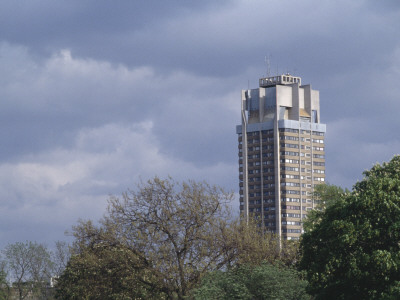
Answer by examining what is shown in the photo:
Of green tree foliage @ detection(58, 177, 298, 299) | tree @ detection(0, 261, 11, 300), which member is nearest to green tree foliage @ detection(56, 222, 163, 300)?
green tree foliage @ detection(58, 177, 298, 299)

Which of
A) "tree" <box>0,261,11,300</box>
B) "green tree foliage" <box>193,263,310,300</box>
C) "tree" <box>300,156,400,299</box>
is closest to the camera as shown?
"tree" <box>300,156,400,299</box>

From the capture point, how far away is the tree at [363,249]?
4503 cm

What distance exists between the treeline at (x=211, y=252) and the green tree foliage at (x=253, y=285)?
0.23 ft

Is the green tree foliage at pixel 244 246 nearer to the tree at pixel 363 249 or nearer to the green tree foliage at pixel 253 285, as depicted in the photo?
the green tree foliage at pixel 253 285

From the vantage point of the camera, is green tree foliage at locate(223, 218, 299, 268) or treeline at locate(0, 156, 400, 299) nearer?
treeline at locate(0, 156, 400, 299)

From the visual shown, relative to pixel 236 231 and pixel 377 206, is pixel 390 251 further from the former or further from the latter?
pixel 236 231

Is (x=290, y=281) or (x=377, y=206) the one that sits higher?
(x=377, y=206)

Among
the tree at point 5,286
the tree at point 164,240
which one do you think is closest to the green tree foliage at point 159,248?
the tree at point 164,240

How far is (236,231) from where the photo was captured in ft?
204

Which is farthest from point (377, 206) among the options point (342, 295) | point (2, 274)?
point (2, 274)

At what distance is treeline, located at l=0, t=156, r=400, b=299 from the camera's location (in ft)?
155

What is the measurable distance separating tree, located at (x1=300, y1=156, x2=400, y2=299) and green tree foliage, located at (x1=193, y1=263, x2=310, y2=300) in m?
4.49

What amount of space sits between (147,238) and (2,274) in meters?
69.3

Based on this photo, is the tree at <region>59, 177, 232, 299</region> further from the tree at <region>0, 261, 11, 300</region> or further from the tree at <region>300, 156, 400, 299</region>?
the tree at <region>0, 261, 11, 300</region>
